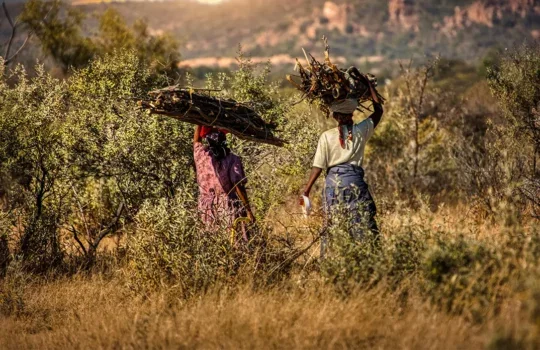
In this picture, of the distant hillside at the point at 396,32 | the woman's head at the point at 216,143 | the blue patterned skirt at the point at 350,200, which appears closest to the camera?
the blue patterned skirt at the point at 350,200

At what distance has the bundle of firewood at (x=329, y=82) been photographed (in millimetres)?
6996

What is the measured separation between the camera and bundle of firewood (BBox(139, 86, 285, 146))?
6.97m

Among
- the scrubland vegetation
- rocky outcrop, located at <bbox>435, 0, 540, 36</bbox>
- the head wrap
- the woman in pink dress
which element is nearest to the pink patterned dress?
the woman in pink dress

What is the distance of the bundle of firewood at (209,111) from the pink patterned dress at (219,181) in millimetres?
363

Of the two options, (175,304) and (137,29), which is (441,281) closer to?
(175,304)

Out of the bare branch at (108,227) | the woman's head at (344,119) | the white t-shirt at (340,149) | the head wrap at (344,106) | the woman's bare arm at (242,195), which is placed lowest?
the bare branch at (108,227)

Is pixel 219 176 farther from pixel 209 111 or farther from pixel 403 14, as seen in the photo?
pixel 403 14

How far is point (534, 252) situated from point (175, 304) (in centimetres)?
312

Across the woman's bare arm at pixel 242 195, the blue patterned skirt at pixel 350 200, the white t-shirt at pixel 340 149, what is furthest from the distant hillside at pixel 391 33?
Result: the blue patterned skirt at pixel 350 200

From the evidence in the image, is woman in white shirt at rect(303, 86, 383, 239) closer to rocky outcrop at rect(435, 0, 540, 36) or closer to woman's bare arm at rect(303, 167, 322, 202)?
woman's bare arm at rect(303, 167, 322, 202)

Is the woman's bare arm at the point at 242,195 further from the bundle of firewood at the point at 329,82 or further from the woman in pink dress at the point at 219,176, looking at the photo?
the bundle of firewood at the point at 329,82

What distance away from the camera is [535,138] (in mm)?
10703

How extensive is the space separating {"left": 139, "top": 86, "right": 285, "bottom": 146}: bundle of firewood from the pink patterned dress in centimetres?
36

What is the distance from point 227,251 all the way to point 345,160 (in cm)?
145
